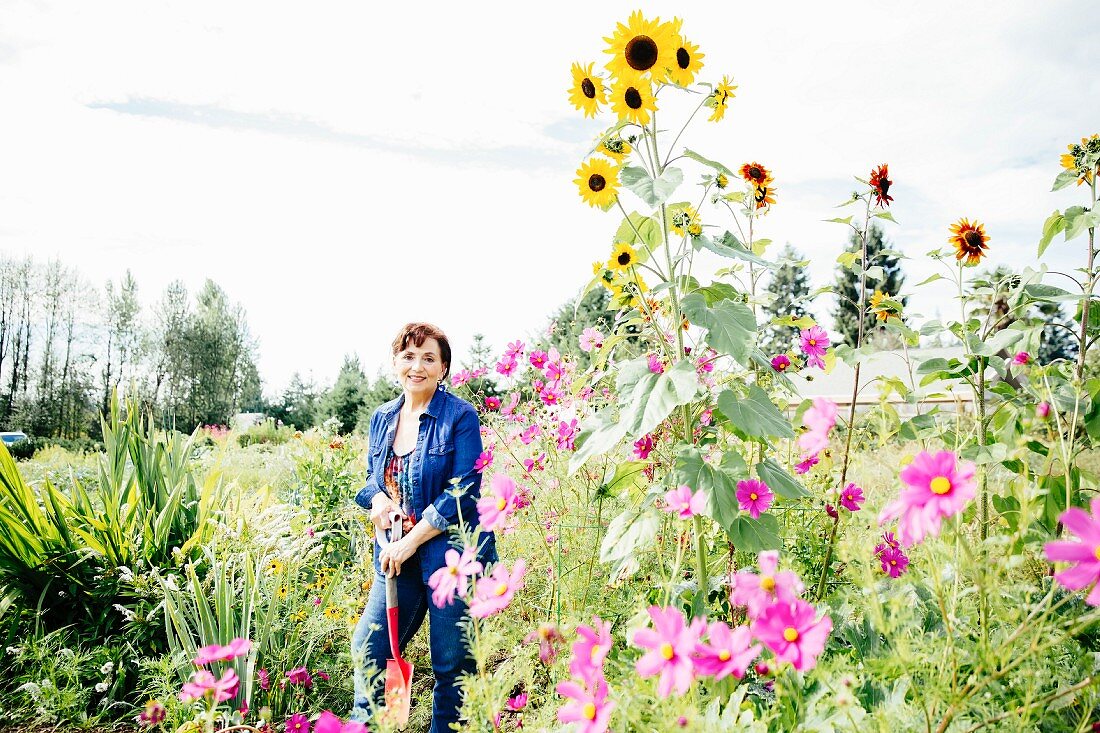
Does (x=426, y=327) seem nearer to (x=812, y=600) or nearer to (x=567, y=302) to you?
(x=812, y=600)

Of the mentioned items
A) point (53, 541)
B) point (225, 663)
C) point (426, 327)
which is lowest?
point (225, 663)

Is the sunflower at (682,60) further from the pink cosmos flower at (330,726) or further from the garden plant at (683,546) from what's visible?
the pink cosmos flower at (330,726)

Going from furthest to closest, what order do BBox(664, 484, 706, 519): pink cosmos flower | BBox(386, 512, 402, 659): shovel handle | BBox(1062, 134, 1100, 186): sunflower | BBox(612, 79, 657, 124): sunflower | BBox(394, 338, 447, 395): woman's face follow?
BBox(394, 338, 447, 395): woman's face < BBox(386, 512, 402, 659): shovel handle < BBox(1062, 134, 1100, 186): sunflower < BBox(612, 79, 657, 124): sunflower < BBox(664, 484, 706, 519): pink cosmos flower

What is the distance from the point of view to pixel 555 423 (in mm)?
→ 2629

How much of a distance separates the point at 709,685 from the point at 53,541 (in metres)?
2.63

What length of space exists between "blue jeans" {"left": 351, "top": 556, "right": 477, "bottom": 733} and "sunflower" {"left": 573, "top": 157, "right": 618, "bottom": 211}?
129 centimetres

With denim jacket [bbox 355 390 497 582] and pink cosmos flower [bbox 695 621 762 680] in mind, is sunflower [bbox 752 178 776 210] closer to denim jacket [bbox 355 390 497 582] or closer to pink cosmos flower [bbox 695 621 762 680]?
denim jacket [bbox 355 390 497 582]

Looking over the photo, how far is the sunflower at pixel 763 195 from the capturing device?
217 centimetres

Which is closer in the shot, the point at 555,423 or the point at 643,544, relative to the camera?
the point at 643,544

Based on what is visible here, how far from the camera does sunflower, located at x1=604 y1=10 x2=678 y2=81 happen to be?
1622 millimetres

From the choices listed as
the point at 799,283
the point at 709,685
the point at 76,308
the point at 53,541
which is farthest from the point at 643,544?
the point at 799,283

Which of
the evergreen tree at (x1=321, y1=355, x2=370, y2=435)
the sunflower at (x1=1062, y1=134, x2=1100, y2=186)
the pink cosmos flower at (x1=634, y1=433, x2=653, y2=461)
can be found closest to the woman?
the pink cosmos flower at (x1=634, y1=433, x2=653, y2=461)

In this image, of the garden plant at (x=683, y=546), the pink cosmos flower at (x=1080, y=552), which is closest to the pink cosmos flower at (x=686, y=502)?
the garden plant at (x=683, y=546)

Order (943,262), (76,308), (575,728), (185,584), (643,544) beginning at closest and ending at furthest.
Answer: (575,728) → (643,544) → (943,262) → (185,584) → (76,308)
